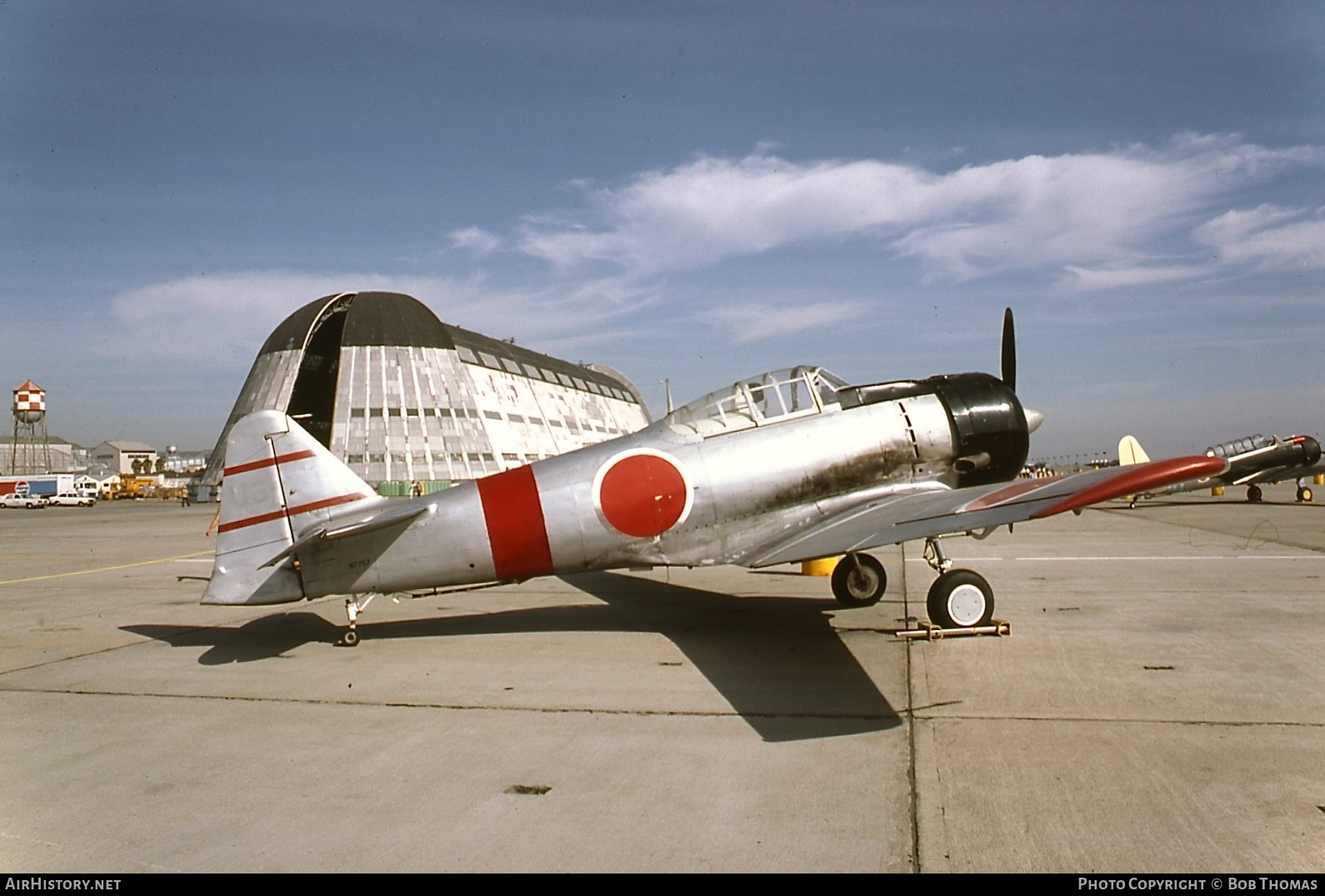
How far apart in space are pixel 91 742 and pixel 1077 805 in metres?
5.88

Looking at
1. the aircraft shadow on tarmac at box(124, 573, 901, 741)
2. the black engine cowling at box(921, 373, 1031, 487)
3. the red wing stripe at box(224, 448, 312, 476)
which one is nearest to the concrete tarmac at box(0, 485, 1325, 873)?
the aircraft shadow on tarmac at box(124, 573, 901, 741)

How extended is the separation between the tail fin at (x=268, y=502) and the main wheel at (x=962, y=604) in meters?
5.65

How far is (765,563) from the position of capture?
7.57 m

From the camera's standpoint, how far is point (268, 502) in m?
8.28

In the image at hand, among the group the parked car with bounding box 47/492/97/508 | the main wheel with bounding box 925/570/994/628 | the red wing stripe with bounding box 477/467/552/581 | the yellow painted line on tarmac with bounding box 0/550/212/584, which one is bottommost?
the main wheel with bounding box 925/570/994/628

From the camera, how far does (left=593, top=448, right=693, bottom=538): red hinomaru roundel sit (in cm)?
845

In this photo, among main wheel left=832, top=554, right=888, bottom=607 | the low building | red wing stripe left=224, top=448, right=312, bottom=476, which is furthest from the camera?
the low building

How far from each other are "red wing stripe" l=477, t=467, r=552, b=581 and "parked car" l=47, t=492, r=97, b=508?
72.8 m

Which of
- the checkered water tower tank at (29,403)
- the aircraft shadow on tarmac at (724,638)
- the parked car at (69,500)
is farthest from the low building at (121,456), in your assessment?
the aircraft shadow on tarmac at (724,638)

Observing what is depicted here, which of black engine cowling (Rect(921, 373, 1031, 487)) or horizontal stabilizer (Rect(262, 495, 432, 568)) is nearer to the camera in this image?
horizontal stabilizer (Rect(262, 495, 432, 568))

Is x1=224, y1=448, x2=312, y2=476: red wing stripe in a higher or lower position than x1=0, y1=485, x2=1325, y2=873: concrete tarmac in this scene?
higher

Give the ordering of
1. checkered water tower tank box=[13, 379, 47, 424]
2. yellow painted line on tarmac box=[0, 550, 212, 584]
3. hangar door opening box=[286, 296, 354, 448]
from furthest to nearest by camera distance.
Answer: checkered water tower tank box=[13, 379, 47, 424] → hangar door opening box=[286, 296, 354, 448] → yellow painted line on tarmac box=[0, 550, 212, 584]

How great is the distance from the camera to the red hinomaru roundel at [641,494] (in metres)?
8.45

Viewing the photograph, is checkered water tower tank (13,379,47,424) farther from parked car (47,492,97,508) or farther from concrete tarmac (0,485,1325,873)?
concrete tarmac (0,485,1325,873)
